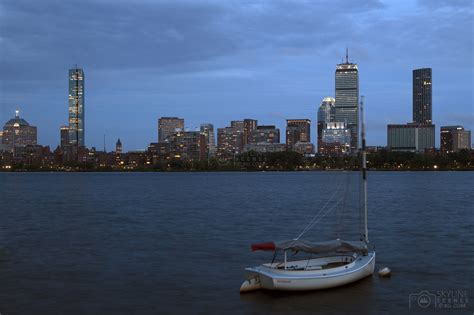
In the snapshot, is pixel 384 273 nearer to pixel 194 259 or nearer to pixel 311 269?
pixel 311 269

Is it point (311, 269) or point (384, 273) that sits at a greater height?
point (311, 269)

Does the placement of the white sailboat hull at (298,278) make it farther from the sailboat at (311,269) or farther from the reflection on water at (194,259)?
the reflection on water at (194,259)

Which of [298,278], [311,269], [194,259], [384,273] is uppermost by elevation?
[311,269]

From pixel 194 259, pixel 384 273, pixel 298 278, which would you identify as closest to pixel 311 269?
pixel 298 278

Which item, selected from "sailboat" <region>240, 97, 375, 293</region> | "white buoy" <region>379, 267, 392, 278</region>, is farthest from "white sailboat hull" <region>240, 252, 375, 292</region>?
"white buoy" <region>379, 267, 392, 278</region>

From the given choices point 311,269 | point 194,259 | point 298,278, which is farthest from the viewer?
point 194,259

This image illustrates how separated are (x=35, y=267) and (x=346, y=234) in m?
28.0

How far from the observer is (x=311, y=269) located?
3212 centimetres

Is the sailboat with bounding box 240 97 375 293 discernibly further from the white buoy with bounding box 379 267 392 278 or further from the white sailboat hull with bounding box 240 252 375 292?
the white buoy with bounding box 379 267 392 278

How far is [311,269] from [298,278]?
2.11 meters

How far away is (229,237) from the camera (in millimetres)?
53969

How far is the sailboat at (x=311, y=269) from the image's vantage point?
99.5ft

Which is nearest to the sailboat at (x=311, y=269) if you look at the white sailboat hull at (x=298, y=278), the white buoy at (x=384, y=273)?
the white sailboat hull at (x=298, y=278)

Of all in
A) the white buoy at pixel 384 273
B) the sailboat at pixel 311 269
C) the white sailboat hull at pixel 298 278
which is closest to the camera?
the white sailboat hull at pixel 298 278
